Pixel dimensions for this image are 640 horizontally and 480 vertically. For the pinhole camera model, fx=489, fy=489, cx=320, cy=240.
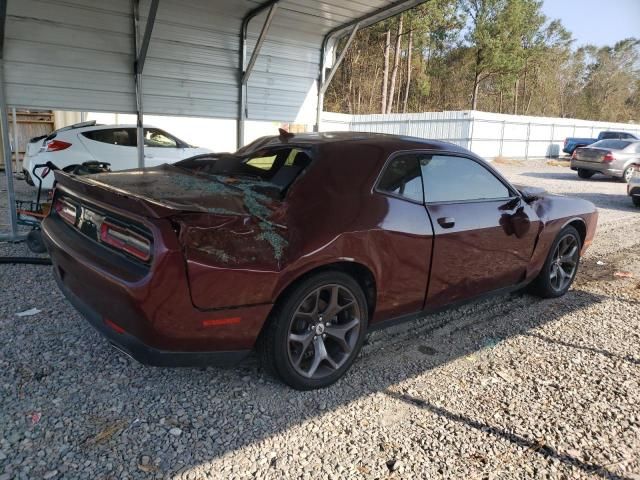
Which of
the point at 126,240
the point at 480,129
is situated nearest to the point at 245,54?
the point at 126,240

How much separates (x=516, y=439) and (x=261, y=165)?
253cm

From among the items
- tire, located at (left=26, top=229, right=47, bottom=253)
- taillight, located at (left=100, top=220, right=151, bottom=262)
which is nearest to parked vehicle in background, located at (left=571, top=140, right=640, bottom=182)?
tire, located at (left=26, top=229, right=47, bottom=253)

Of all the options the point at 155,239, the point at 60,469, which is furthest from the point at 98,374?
the point at 155,239

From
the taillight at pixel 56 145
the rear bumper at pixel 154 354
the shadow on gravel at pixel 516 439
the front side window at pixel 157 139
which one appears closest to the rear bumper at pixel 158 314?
the rear bumper at pixel 154 354

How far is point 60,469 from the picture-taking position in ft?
7.48

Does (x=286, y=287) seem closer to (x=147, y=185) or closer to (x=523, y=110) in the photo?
(x=147, y=185)

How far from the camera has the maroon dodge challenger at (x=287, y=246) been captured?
98.8 inches

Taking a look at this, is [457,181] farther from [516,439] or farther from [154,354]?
[154,354]

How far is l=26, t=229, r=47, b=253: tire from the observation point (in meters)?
5.64

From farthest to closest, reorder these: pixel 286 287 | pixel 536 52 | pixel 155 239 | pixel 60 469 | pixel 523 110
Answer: pixel 523 110 → pixel 536 52 → pixel 286 287 → pixel 155 239 → pixel 60 469

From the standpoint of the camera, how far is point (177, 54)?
6977mm

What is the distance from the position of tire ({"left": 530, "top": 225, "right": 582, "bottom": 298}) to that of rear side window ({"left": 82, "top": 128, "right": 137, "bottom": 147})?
340 inches

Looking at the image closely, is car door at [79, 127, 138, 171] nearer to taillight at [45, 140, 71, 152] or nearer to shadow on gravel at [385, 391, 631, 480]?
taillight at [45, 140, 71, 152]

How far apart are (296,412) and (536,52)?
137 ft
